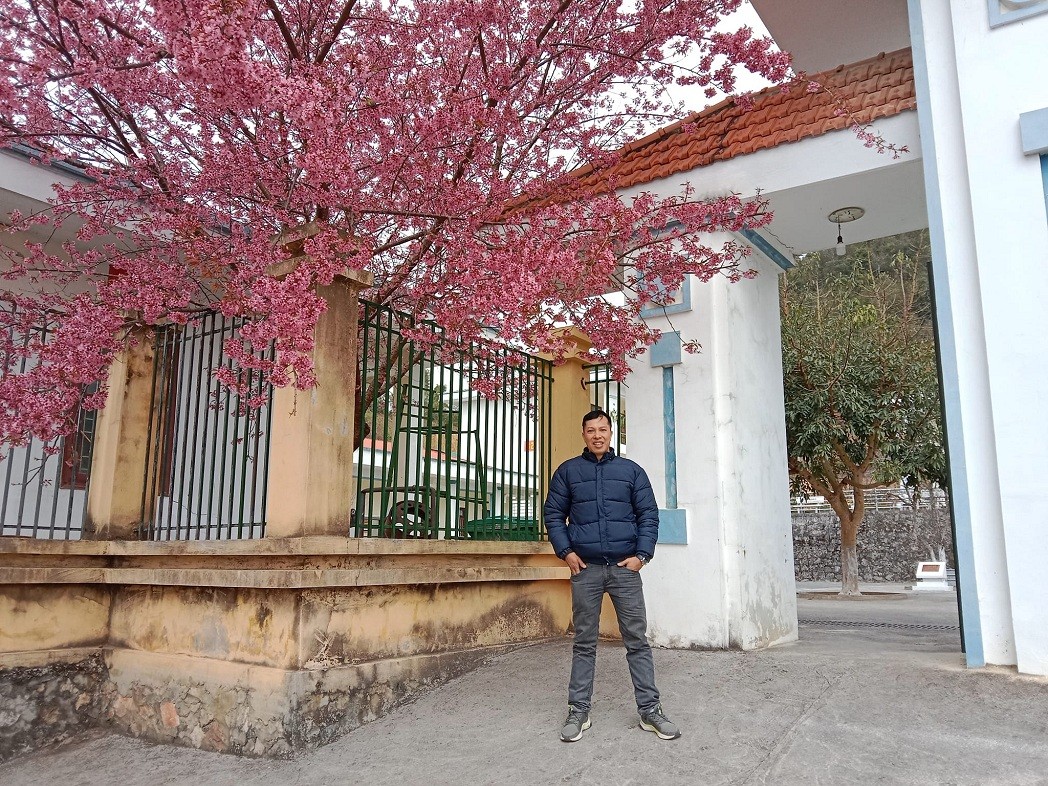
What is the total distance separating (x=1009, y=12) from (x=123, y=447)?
7.48 meters

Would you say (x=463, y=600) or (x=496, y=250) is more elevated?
(x=496, y=250)

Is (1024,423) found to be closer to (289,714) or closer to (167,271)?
(289,714)

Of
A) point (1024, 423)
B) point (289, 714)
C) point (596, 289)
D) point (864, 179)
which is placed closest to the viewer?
point (289, 714)

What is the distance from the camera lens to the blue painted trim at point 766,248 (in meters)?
7.54

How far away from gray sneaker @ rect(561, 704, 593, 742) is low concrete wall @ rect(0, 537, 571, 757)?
52.4 inches

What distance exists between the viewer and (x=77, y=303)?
229 inches

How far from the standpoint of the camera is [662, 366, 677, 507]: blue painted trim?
23.0 ft

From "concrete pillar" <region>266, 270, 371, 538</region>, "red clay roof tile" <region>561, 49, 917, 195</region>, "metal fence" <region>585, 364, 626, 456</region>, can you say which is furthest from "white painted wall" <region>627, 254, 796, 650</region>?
"concrete pillar" <region>266, 270, 371, 538</region>

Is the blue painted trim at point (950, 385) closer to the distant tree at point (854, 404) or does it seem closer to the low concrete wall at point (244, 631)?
the low concrete wall at point (244, 631)

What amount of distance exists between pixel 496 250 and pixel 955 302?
10.7 ft

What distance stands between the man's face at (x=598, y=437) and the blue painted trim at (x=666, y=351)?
2.17m

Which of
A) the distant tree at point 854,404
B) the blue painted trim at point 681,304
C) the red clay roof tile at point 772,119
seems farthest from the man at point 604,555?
the distant tree at point 854,404

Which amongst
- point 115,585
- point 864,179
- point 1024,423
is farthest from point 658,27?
point 115,585

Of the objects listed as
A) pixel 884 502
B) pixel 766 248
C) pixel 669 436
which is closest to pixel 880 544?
pixel 884 502
